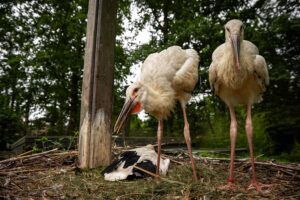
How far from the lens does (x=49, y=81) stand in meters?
13.5

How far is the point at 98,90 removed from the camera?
483 cm

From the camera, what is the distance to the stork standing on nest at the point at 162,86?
464 centimetres

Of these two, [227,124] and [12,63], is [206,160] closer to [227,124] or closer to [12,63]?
[227,124]

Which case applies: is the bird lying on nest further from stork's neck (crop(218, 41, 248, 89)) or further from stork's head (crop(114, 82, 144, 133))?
stork's neck (crop(218, 41, 248, 89))

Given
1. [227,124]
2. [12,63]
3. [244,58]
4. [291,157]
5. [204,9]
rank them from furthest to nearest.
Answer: [12,63] < [227,124] < [204,9] < [291,157] < [244,58]

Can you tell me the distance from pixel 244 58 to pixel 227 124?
28.0 ft

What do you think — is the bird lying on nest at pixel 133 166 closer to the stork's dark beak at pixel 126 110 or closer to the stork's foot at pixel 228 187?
the stork's dark beak at pixel 126 110

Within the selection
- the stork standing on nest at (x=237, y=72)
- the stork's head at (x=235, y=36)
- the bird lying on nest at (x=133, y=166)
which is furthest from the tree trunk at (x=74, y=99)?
the stork's head at (x=235, y=36)

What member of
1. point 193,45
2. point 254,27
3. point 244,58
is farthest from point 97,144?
point 193,45

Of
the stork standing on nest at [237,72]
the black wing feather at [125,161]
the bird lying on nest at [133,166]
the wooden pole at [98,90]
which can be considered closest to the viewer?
the stork standing on nest at [237,72]

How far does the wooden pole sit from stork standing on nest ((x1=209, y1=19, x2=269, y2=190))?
1345 mm

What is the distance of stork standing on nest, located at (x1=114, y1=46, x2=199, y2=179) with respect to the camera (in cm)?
464

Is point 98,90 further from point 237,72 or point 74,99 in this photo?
point 74,99

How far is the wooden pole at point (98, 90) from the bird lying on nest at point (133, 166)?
331 mm
